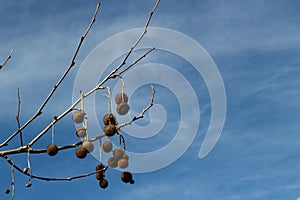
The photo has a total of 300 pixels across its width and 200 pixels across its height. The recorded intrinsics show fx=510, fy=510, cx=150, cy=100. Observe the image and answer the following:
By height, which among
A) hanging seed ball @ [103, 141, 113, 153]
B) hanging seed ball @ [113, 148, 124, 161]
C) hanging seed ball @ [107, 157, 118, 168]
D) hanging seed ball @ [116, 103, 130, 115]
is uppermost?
hanging seed ball @ [116, 103, 130, 115]

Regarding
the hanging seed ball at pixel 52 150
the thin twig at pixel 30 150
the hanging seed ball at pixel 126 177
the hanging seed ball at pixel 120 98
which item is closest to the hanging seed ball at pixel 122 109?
the hanging seed ball at pixel 120 98

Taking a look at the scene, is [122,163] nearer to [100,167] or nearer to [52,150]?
[100,167]

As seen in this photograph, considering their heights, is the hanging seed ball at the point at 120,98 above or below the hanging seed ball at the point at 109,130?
above

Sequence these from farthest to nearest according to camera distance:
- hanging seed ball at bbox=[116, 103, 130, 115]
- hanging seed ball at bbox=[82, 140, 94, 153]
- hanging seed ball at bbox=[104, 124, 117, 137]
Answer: hanging seed ball at bbox=[116, 103, 130, 115] → hanging seed ball at bbox=[82, 140, 94, 153] → hanging seed ball at bbox=[104, 124, 117, 137]

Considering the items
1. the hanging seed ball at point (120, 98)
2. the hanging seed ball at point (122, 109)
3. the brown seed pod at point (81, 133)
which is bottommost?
the brown seed pod at point (81, 133)

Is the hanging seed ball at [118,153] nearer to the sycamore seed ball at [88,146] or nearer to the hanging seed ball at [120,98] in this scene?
the sycamore seed ball at [88,146]

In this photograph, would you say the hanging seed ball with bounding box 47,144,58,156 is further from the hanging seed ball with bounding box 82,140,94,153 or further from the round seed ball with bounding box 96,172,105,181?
the round seed ball with bounding box 96,172,105,181

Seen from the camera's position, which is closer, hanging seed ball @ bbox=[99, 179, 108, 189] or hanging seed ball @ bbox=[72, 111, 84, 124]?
hanging seed ball @ bbox=[99, 179, 108, 189]

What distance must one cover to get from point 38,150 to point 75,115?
1.52 feet

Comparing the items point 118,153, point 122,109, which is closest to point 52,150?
point 118,153

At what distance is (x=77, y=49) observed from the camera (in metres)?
4.29

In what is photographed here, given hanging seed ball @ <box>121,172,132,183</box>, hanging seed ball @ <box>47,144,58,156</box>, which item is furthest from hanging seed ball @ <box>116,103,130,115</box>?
hanging seed ball @ <box>47,144,58,156</box>

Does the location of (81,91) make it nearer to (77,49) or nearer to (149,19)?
(77,49)

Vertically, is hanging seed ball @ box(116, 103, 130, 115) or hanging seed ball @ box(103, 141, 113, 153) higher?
hanging seed ball @ box(116, 103, 130, 115)
